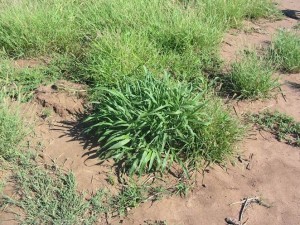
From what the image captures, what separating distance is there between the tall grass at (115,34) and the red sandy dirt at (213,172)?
19.3 inches

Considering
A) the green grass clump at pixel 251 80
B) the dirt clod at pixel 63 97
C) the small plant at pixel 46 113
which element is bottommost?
the small plant at pixel 46 113

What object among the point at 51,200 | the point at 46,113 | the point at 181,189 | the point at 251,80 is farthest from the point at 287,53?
the point at 51,200

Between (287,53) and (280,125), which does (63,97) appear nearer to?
(280,125)

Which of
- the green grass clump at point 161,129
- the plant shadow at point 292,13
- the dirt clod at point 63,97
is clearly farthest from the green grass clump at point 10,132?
the plant shadow at point 292,13

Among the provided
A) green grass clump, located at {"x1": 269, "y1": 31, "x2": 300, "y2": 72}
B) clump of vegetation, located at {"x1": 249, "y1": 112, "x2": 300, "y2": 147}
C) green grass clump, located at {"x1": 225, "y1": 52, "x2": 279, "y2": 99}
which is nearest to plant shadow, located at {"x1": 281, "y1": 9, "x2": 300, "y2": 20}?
green grass clump, located at {"x1": 269, "y1": 31, "x2": 300, "y2": 72}

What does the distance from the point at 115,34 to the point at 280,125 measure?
1.89 meters

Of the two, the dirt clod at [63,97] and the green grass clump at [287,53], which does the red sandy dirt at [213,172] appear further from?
the green grass clump at [287,53]

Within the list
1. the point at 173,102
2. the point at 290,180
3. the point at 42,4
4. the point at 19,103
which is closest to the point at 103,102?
the point at 173,102

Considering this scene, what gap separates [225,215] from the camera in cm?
288

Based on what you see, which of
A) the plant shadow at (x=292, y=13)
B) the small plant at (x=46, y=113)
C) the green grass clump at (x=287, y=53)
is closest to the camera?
the small plant at (x=46, y=113)

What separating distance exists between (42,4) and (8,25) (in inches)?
22.1

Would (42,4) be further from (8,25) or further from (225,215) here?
(225,215)

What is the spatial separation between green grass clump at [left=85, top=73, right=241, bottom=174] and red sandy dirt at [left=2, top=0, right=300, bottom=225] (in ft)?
0.58

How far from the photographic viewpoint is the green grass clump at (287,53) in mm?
4320
